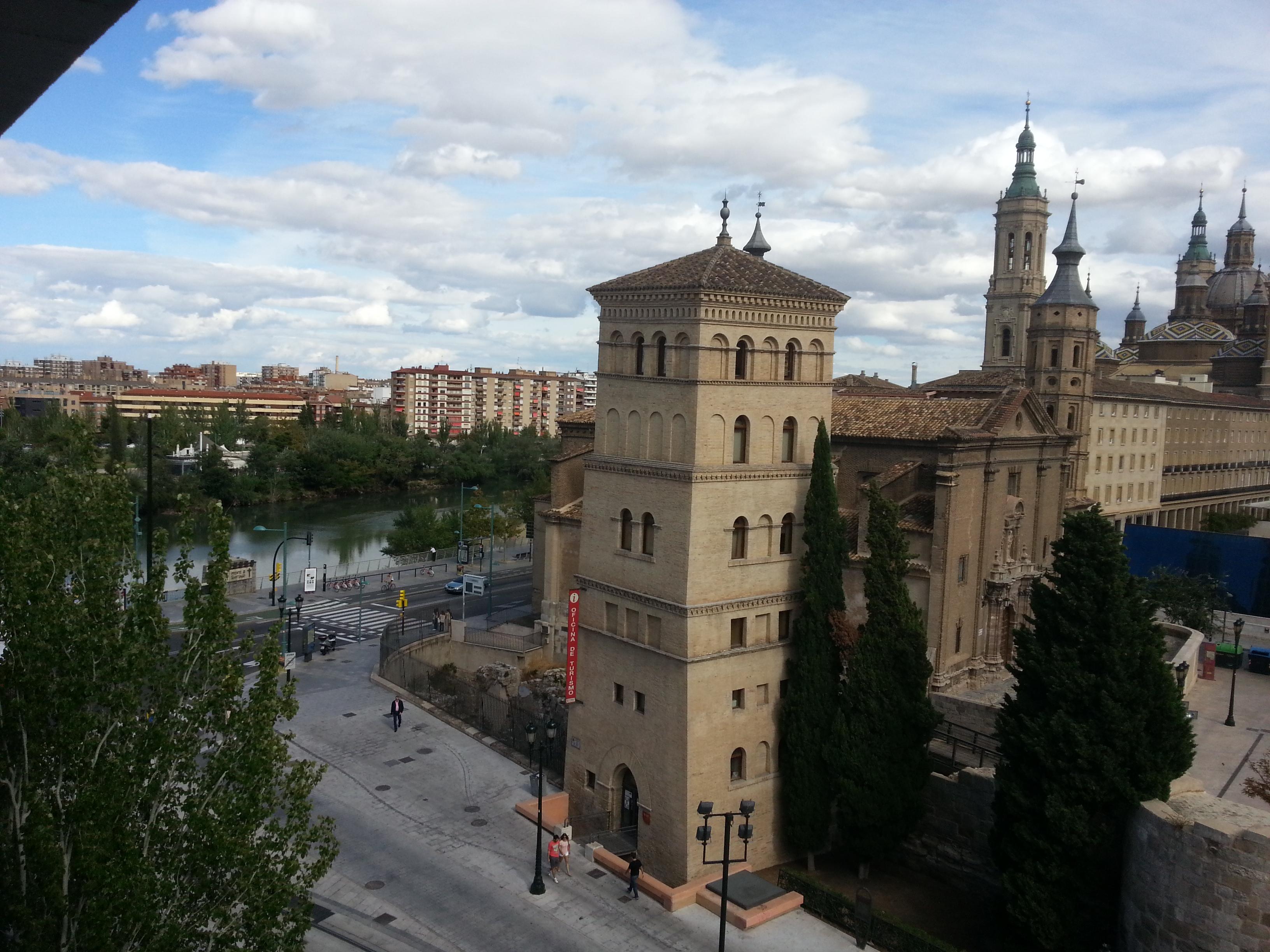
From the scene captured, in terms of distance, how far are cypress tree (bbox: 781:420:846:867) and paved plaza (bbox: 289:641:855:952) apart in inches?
101

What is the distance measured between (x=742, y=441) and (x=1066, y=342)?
31270 mm

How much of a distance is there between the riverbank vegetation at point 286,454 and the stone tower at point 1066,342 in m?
52.2

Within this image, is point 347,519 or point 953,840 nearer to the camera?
point 953,840

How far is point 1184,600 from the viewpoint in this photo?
4128 centimetres

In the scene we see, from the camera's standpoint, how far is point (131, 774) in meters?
11.7

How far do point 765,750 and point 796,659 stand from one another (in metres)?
2.25

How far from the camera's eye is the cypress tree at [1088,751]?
1983 centimetres

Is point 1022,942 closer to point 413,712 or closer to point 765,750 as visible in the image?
point 765,750

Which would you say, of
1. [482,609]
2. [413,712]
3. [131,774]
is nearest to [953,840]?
[413,712]

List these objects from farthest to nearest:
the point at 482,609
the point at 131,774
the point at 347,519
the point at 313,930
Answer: the point at 347,519, the point at 482,609, the point at 313,930, the point at 131,774

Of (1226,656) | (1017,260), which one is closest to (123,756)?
(1226,656)

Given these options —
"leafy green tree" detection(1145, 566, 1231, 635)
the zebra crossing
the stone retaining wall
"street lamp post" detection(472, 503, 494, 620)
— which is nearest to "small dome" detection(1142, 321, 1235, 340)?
"leafy green tree" detection(1145, 566, 1231, 635)

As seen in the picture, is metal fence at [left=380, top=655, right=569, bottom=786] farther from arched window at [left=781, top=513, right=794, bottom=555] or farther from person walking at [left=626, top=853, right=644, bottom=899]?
arched window at [left=781, top=513, right=794, bottom=555]

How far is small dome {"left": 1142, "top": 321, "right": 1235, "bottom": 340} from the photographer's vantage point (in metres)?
84.4
